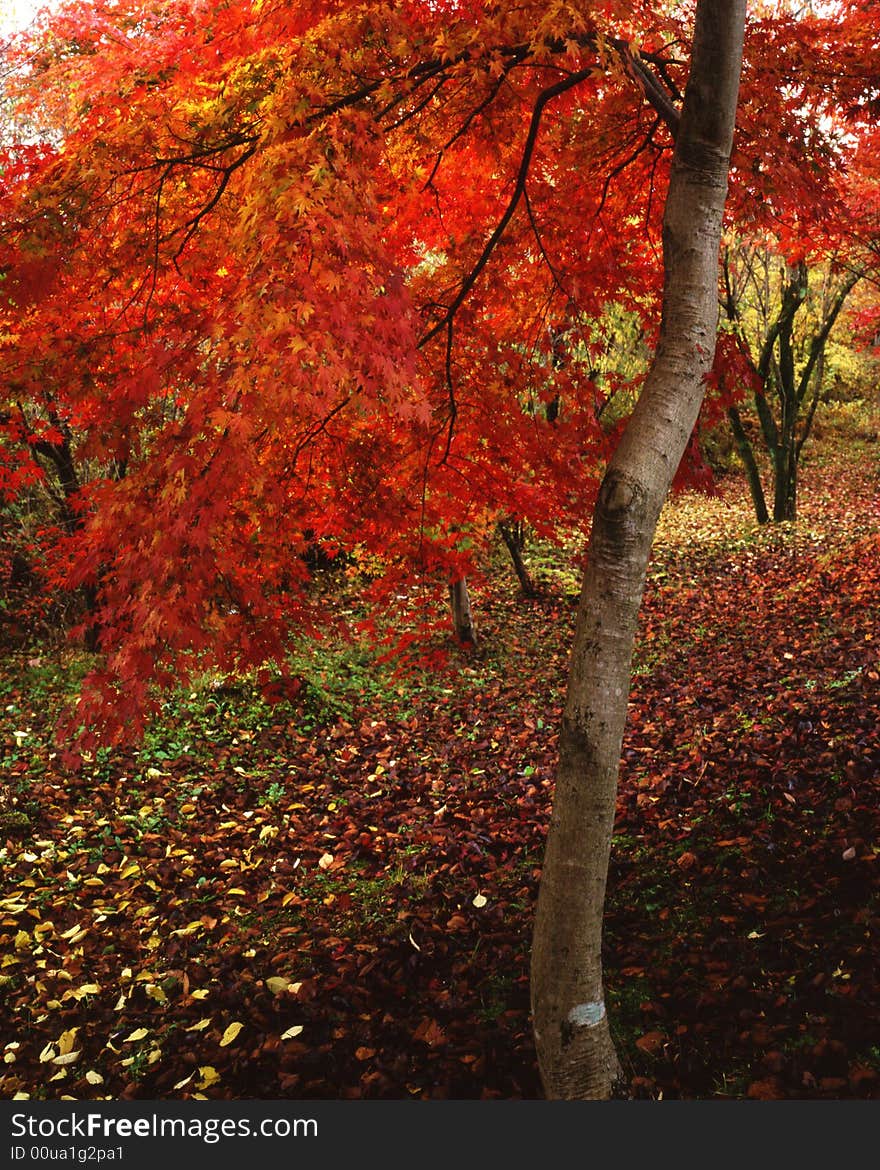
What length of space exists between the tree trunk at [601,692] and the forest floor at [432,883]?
43 centimetres

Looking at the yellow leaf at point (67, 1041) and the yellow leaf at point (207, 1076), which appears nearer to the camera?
the yellow leaf at point (207, 1076)

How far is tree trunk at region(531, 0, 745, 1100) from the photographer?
286 centimetres

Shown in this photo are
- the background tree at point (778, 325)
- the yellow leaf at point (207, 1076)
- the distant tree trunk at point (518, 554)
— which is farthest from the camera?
the background tree at point (778, 325)

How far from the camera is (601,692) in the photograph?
2854 mm

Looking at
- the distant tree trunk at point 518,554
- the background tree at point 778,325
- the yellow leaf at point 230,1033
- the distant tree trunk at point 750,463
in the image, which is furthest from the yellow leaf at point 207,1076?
the distant tree trunk at point 750,463

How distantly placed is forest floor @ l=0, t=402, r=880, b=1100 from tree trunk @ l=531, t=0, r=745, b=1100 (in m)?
0.43

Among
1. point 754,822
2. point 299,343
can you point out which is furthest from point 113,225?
Result: point 754,822

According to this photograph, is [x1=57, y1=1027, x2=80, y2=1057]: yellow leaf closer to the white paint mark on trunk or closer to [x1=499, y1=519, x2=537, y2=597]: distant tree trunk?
the white paint mark on trunk

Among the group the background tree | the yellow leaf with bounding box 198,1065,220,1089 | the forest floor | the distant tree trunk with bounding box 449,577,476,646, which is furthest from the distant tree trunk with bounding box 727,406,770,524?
the yellow leaf with bounding box 198,1065,220,1089

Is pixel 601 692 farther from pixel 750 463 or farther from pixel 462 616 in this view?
pixel 750 463

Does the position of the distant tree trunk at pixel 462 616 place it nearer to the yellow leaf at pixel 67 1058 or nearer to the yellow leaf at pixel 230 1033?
the yellow leaf at pixel 230 1033

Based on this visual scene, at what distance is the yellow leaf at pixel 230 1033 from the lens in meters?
3.74

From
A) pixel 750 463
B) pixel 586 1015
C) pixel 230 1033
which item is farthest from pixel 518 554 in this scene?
pixel 586 1015

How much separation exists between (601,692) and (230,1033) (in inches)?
102
